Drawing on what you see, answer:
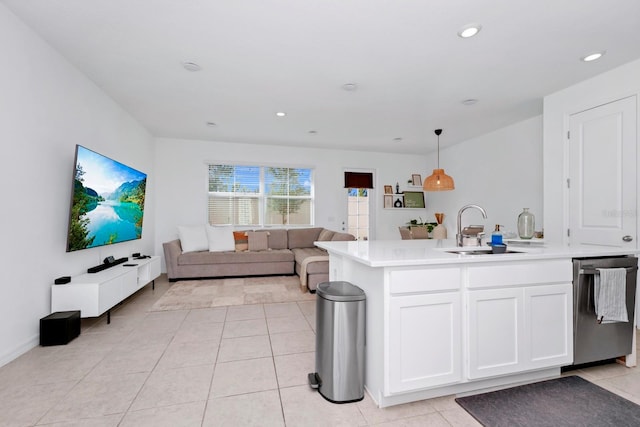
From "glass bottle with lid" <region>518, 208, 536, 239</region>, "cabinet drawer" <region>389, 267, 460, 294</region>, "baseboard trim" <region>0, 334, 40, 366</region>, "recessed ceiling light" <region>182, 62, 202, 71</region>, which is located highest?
"recessed ceiling light" <region>182, 62, 202, 71</region>

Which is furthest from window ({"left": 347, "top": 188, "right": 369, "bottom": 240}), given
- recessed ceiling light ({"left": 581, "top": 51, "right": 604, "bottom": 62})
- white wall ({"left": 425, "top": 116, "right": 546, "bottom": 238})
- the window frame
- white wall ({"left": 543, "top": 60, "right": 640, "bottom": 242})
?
recessed ceiling light ({"left": 581, "top": 51, "right": 604, "bottom": 62})

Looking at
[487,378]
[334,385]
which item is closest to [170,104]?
[334,385]

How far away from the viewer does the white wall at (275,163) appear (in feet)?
18.7

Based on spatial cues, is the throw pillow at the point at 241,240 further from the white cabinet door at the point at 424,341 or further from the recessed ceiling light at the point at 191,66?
the white cabinet door at the point at 424,341

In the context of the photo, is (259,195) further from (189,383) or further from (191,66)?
(189,383)

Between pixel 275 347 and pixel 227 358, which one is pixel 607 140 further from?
pixel 227 358

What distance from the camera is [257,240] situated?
18.3 feet

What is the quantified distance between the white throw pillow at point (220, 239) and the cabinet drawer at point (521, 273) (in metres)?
4.42

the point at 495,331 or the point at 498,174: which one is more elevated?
the point at 498,174

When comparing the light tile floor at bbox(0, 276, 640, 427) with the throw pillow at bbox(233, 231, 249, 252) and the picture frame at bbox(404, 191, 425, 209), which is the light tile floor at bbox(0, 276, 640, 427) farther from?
the picture frame at bbox(404, 191, 425, 209)

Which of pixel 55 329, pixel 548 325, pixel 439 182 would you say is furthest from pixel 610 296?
pixel 55 329

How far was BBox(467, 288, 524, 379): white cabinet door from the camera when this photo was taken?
5.79 ft

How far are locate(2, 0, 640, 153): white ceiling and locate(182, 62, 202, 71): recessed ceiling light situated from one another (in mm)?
79

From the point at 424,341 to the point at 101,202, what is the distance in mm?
3400
